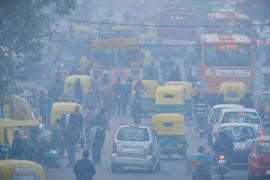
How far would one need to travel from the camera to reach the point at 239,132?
37.1 metres

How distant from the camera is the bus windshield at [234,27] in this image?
65.4 m

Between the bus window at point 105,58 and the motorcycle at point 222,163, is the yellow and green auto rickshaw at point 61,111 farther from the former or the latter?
the bus window at point 105,58

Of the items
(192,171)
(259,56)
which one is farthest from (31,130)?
(259,56)

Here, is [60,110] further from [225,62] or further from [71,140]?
[225,62]

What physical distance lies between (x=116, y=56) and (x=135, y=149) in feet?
73.6

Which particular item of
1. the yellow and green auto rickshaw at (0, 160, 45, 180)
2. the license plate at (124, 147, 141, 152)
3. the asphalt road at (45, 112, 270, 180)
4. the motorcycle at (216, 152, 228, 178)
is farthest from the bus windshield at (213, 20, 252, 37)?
the yellow and green auto rickshaw at (0, 160, 45, 180)

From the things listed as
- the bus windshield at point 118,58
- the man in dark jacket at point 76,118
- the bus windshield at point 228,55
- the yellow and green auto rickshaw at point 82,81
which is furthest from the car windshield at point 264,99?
the man in dark jacket at point 76,118

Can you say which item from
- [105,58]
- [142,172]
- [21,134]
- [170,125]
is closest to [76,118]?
[170,125]

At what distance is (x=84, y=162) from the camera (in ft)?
95.1

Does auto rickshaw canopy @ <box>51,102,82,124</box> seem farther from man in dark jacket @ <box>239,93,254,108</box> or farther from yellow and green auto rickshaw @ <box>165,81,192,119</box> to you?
yellow and green auto rickshaw @ <box>165,81,192,119</box>

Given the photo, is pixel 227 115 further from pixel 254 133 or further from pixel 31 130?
Result: pixel 31 130

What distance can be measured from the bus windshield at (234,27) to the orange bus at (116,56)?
9801 mm

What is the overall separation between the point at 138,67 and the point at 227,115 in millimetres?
17319

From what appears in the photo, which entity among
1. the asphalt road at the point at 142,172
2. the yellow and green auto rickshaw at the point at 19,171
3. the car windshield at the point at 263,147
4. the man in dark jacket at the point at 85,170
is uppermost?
the yellow and green auto rickshaw at the point at 19,171
